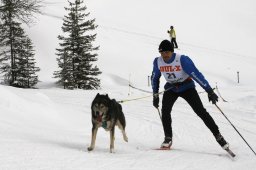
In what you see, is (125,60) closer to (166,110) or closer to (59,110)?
(59,110)

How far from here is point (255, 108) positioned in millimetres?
14828

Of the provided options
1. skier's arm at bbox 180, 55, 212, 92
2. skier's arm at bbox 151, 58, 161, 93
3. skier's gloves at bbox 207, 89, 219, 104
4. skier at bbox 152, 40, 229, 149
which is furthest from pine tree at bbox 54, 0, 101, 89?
skier's gloves at bbox 207, 89, 219, 104

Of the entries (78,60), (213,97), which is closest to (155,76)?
(213,97)

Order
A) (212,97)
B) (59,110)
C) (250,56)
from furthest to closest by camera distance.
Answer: (250,56)
(59,110)
(212,97)

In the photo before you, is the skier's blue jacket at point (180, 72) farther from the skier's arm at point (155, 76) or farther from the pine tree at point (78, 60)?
the pine tree at point (78, 60)

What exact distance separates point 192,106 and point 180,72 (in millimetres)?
619

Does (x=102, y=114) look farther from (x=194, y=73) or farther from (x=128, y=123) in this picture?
(x=128, y=123)

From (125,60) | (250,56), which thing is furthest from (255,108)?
(250,56)

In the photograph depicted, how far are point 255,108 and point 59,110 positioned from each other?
22.2ft

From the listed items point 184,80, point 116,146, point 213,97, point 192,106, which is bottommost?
point 116,146

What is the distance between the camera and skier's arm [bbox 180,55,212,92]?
23.8 ft

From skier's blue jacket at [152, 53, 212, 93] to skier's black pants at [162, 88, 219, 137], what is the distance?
0.34 feet

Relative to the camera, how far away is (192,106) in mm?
7562

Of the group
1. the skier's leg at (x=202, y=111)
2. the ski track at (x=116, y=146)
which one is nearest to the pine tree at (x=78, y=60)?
the ski track at (x=116, y=146)
